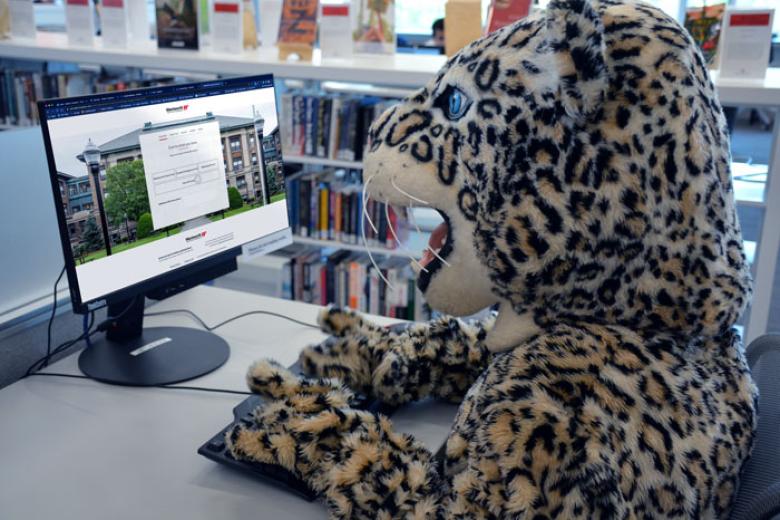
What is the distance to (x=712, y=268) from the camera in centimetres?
85

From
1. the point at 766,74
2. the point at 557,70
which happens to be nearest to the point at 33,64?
the point at 766,74

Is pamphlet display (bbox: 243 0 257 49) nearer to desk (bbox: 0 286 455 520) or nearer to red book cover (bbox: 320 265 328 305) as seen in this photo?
red book cover (bbox: 320 265 328 305)

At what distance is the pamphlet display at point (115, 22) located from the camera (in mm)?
3098

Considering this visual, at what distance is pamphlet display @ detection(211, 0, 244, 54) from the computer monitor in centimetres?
156

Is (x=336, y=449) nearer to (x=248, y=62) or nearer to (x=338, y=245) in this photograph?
(x=248, y=62)

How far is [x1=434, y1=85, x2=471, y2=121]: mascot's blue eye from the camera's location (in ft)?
3.06

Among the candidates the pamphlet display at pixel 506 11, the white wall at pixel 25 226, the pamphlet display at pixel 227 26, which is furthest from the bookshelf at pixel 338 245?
the white wall at pixel 25 226

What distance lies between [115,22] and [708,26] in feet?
7.52

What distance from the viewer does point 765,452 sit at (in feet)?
3.13

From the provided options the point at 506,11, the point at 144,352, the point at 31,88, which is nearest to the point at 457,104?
the point at 144,352

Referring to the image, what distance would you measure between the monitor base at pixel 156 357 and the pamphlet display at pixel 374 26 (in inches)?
65.3

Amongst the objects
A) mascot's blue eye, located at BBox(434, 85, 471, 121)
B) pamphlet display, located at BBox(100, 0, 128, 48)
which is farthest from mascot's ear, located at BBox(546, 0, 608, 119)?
pamphlet display, located at BBox(100, 0, 128, 48)

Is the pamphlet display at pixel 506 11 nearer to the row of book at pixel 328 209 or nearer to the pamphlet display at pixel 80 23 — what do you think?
the row of book at pixel 328 209

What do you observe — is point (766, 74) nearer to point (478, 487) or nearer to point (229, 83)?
point (229, 83)
